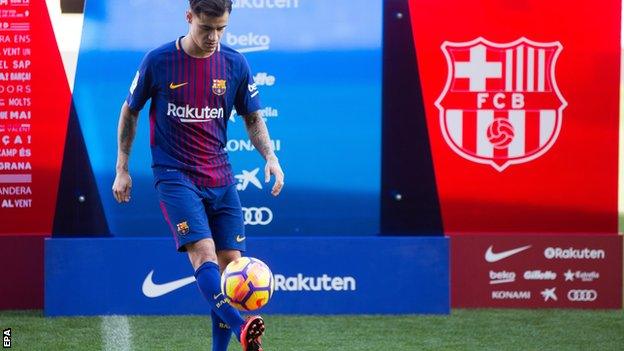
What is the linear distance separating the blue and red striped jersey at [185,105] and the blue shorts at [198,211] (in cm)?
5

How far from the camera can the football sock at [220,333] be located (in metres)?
5.42

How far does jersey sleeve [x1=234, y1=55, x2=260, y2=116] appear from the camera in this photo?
5641 mm

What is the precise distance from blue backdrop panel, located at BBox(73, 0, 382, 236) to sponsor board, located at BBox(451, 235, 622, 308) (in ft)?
2.40

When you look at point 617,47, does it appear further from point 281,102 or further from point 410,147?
point 281,102

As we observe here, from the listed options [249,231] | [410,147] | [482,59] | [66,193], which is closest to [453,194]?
[410,147]

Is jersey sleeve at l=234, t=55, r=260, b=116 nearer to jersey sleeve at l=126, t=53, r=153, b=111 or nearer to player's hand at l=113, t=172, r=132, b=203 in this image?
jersey sleeve at l=126, t=53, r=153, b=111

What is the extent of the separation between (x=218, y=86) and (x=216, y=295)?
40.0 inches

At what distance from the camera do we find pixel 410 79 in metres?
7.56

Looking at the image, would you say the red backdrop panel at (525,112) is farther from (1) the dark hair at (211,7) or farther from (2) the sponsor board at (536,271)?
(1) the dark hair at (211,7)

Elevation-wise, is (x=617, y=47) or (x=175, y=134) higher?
(x=617, y=47)

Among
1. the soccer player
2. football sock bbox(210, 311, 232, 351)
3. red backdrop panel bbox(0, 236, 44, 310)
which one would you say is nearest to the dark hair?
the soccer player

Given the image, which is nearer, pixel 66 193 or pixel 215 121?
pixel 215 121

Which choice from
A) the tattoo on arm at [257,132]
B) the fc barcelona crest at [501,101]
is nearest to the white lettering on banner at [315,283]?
the fc barcelona crest at [501,101]

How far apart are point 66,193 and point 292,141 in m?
1.52
